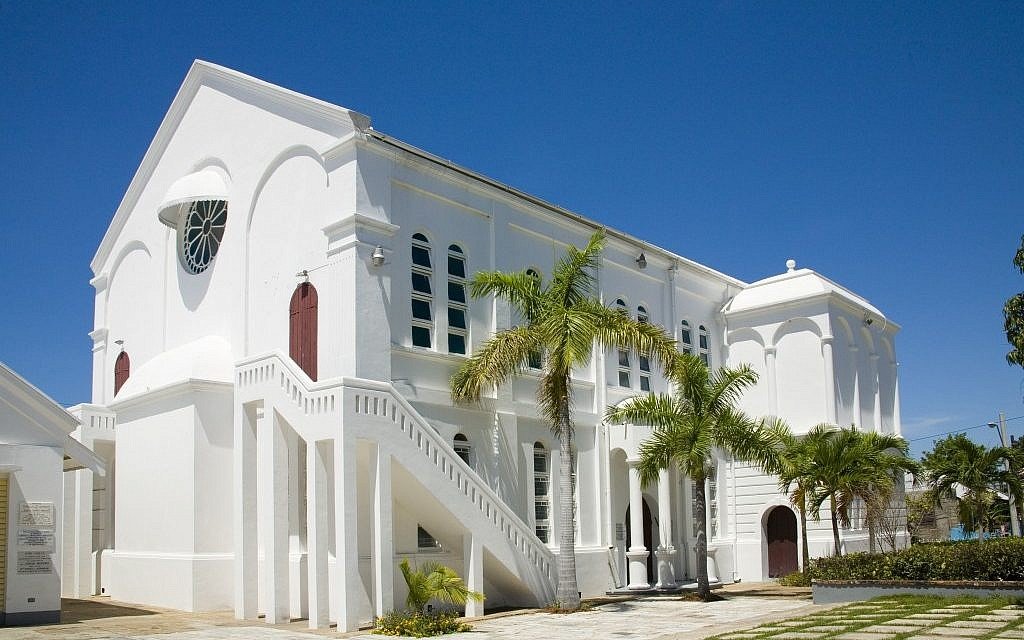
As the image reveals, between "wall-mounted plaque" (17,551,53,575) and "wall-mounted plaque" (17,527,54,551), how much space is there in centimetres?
12

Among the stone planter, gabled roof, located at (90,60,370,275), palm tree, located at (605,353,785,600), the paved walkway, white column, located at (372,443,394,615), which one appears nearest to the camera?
the paved walkway

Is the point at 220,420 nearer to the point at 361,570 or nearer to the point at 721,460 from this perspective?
the point at 361,570

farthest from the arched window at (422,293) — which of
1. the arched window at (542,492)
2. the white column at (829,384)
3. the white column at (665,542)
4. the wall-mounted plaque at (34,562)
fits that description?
the white column at (829,384)

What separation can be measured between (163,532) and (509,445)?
7.60m

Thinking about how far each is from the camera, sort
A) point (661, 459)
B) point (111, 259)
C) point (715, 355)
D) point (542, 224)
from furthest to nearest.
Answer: point (715, 355)
point (111, 259)
point (542, 224)
point (661, 459)

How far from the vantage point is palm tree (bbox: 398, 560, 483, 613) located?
17.8 m

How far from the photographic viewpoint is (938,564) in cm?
1953

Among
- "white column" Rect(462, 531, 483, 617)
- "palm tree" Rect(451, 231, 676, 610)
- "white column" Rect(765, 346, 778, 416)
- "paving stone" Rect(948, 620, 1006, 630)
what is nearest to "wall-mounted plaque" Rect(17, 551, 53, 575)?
"white column" Rect(462, 531, 483, 617)

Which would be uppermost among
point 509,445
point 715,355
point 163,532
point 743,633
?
point 715,355

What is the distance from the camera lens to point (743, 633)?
14.9m

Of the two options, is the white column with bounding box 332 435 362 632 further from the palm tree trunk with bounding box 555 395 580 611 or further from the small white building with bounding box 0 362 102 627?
the small white building with bounding box 0 362 102 627

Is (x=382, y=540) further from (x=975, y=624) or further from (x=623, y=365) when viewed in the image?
(x=623, y=365)

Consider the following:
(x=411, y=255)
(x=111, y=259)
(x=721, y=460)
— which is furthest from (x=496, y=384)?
(x=111, y=259)

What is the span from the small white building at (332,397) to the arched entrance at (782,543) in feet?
0.21
